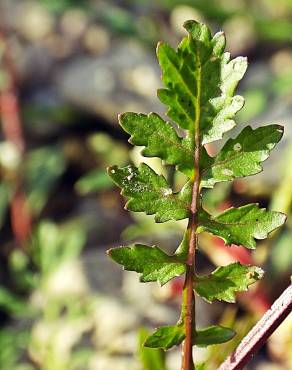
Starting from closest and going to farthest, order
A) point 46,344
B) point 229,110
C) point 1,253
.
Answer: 1. point 229,110
2. point 46,344
3. point 1,253

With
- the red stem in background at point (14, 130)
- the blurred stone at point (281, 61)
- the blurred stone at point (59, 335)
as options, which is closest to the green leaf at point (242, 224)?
the blurred stone at point (59, 335)

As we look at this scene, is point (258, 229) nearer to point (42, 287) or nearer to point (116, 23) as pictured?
point (42, 287)

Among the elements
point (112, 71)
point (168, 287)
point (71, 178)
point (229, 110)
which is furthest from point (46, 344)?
point (112, 71)

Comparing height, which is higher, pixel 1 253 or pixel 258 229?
pixel 258 229

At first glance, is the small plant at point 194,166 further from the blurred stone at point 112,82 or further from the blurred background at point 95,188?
the blurred stone at point 112,82

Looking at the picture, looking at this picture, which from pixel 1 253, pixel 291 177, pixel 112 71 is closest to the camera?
pixel 291 177

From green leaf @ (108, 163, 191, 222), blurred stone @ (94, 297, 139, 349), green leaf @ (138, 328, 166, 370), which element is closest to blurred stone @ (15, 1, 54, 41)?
blurred stone @ (94, 297, 139, 349)

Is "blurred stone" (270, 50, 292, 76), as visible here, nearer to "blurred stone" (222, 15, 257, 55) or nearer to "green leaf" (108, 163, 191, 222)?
"blurred stone" (222, 15, 257, 55)
